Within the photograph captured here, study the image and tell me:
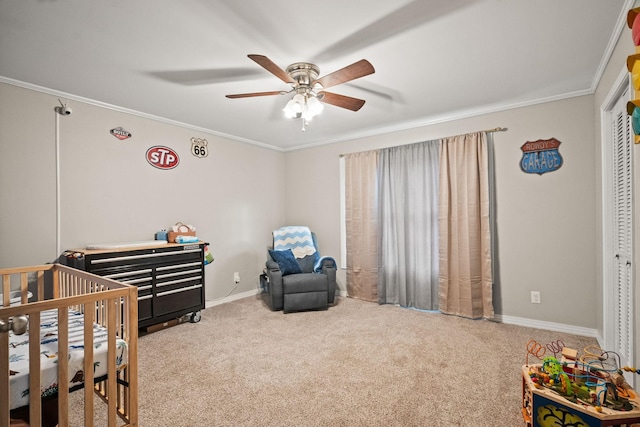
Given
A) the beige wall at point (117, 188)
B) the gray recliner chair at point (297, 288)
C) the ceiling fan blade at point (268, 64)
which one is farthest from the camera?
the gray recliner chair at point (297, 288)

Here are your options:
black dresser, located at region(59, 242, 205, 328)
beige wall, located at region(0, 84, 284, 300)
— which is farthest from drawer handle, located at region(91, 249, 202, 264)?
beige wall, located at region(0, 84, 284, 300)

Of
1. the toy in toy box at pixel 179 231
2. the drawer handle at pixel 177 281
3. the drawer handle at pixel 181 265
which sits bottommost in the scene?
the drawer handle at pixel 177 281

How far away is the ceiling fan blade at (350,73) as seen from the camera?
1824mm

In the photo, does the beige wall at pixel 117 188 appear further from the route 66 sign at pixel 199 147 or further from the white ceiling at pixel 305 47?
the white ceiling at pixel 305 47

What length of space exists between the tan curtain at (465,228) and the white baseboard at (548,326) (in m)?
0.20

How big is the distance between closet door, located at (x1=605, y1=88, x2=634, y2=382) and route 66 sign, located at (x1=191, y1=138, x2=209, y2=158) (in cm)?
409

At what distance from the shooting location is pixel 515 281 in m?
3.28

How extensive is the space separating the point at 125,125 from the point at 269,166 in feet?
6.95

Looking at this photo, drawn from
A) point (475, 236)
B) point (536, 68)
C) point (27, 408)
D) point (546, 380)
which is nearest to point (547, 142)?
point (536, 68)

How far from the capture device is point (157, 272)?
123 inches

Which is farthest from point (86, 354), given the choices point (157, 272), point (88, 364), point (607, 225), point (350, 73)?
point (607, 225)

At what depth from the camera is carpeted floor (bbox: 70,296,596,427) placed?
5.98ft

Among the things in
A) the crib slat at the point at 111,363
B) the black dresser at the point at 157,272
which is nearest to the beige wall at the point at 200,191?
the black dresser at the point at 157,272

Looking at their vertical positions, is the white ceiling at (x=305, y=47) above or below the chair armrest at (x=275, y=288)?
above
